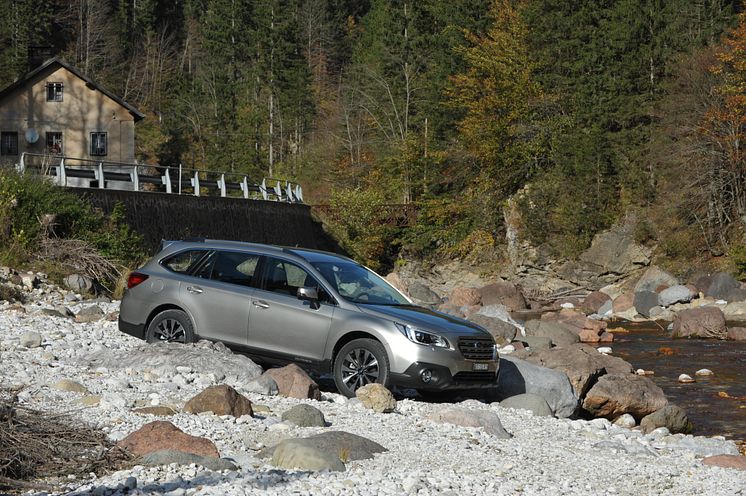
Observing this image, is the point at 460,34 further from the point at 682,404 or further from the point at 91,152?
the point at 682,404

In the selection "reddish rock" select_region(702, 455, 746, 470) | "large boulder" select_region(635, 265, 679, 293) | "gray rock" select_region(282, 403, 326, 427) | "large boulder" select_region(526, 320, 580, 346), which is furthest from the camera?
"large boulder" select_region(635, 265, 679, 293)

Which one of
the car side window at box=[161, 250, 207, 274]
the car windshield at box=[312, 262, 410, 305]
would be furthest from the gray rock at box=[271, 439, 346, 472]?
the car side window at box=[161, 250, 207, 274]

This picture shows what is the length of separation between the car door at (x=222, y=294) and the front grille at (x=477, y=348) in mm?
2600

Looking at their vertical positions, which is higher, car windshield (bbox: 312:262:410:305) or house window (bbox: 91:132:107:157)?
house window (bbox: 91:132:107:157)

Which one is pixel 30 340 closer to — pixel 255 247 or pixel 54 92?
pixel 255 247

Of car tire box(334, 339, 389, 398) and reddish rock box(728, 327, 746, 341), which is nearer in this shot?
car tire box(334, 339, 389, 398)

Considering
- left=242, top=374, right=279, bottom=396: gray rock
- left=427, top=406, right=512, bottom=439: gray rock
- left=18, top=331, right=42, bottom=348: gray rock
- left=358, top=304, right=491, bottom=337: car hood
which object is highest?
left=358, top=304, right=491, bottom=337: car hood

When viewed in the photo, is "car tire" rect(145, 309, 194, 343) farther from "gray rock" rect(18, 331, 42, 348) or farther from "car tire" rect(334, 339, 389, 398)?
"car tire" rect(334, 339, 389, 398)

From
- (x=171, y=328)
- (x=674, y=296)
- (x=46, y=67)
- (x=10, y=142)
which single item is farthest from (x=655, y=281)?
(x=171, y=328)

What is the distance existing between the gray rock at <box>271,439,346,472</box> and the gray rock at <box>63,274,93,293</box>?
14014 millimetres

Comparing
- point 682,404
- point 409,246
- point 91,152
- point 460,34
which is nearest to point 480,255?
point 409,246

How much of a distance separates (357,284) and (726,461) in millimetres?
4758

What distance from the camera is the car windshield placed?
40.1 ft

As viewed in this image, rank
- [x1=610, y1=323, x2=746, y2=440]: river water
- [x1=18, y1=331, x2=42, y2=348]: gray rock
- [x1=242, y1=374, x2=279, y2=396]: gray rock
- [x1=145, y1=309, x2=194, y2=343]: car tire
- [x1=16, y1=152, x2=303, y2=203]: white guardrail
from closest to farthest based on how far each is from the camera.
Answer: [x1=242, y1=374, x2=279, y2=396]: gray rock
[x1=145, y1=309, x2=194, y2=343]: car tire
[x1=18, y1=331, x2=42, y2=348]: gray rock
[x1=610, y1=323, x2=746, y2=440]: river water
[x1=16, y1=152, x2=303, y2=203]: white guardrail
